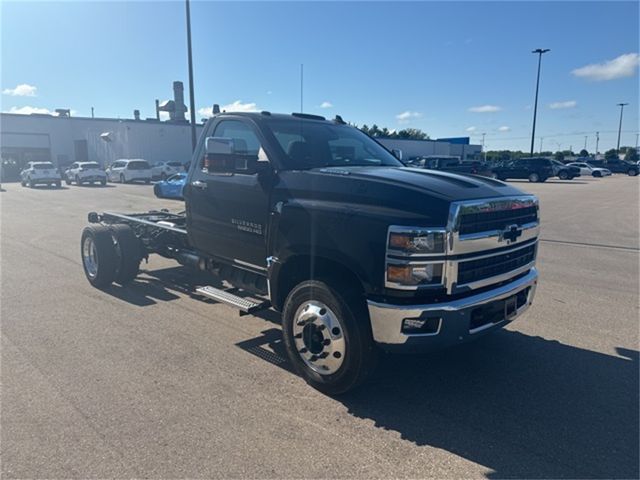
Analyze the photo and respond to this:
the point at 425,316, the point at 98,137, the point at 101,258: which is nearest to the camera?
the point at 425,316

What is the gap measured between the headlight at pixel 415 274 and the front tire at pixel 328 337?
40cm

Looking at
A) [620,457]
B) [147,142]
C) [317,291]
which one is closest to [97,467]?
[317,291]

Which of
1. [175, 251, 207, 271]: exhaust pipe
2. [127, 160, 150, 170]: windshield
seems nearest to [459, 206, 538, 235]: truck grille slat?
[175, 251, 207, 271]: exhaust pipe

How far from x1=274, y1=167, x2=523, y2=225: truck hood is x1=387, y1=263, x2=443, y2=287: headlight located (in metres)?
0.31

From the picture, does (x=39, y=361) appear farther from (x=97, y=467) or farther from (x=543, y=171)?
(x=543, y=171)

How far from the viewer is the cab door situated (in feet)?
14.5

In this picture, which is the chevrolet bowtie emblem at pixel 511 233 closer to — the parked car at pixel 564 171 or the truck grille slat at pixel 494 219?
the truck grille slat at pixel 494 219

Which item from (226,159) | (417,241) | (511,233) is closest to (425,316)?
(417,241)

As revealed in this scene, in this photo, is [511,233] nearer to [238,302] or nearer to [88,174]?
[238,302]

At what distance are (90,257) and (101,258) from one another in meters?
0.48

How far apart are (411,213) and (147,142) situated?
45.1 metres

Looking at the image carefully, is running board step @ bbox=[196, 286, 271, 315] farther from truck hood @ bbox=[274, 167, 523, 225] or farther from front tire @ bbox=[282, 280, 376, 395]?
truck hood @ bbox=[274, 167, 523, 225]

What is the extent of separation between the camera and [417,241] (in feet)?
10.5

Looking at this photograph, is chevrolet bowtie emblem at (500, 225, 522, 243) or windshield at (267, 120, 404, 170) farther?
windshield at (267, 120, 404, 170)
